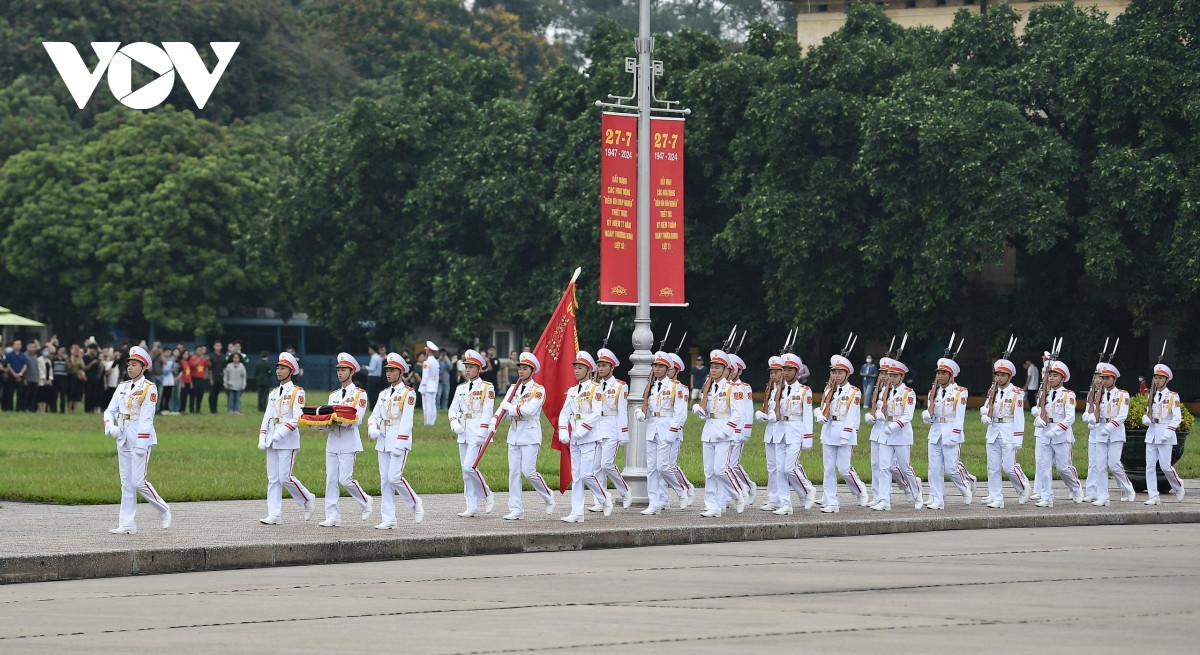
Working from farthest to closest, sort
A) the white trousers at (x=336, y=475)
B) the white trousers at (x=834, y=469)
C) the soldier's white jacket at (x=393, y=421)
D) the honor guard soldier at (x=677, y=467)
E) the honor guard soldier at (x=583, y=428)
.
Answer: the white trousers at (x=834, y=469)
the honor guard soldier at (x=677, y=467)
the honor guard soldier at (x=583, y=428)
the soldier's white jacket at (x=393, y=421)
the white trousers at (x=336, y=475)

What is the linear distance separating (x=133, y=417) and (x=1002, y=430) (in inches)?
391

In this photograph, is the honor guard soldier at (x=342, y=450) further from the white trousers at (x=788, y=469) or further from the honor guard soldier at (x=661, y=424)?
the white trousers at (x=788, y=469)

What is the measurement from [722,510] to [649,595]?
748 centimetres

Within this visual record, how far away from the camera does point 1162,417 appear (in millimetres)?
23438

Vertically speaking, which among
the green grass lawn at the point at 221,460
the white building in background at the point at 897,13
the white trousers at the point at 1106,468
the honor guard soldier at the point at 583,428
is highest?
the white building in background at the point at 897,13

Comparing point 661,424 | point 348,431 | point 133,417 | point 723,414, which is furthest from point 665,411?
point 133,417

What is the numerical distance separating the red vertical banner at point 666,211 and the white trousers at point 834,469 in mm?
2406

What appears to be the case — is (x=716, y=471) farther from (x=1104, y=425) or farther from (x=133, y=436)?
(x=133, y=436)

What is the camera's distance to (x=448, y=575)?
50.8 ft

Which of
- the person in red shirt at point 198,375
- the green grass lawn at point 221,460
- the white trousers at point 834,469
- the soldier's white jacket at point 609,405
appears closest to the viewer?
the soldier's white jacket at point 609,405

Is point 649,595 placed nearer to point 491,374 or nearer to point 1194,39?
point 1194,39

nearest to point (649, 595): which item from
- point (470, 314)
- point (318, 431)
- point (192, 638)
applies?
point (192, 638)

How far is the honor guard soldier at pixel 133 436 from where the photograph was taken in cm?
1772

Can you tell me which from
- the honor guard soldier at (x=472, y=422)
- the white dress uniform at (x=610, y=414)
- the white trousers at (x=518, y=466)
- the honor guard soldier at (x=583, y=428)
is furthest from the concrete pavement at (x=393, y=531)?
the white dress uniform at (x=610, y=414)
